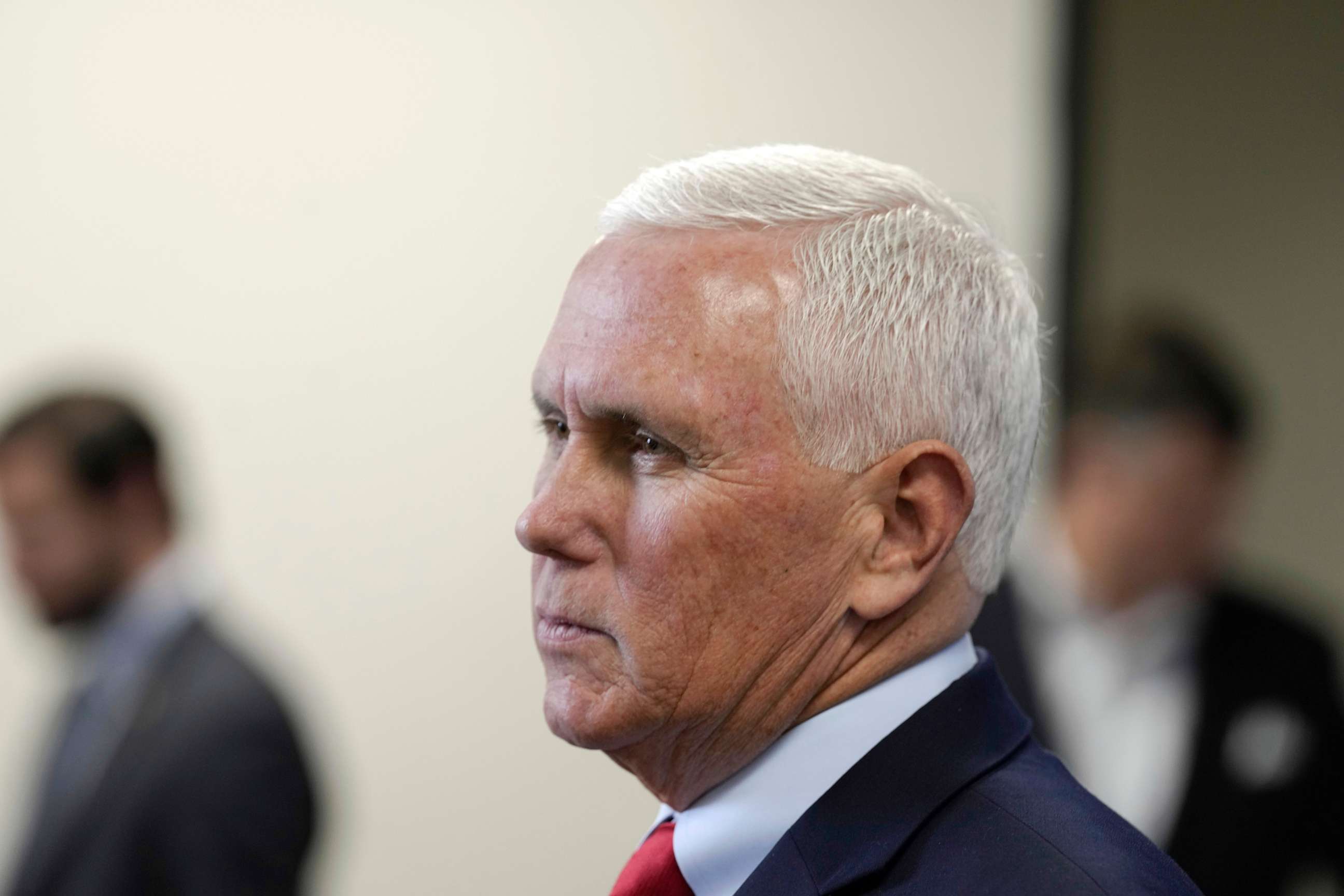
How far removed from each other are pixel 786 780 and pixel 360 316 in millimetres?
2531

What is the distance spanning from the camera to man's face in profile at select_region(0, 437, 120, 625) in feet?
9.53

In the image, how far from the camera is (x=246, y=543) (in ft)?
11.4

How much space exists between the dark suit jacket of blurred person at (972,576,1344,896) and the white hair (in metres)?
1.34

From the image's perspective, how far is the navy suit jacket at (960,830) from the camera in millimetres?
1005

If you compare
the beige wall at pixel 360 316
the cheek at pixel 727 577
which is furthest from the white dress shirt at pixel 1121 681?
the cheek at pixel 727 577

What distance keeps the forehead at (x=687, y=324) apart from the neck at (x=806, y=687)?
0.66 ft

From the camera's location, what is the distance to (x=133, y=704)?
264cm

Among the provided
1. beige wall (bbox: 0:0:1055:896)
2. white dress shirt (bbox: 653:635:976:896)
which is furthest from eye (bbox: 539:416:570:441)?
beige wall (bbox: 0:0:1055:896)

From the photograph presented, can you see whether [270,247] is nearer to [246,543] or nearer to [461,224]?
[461,224]

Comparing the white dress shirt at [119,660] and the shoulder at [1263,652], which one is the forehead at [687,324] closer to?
the white dress shirt at [119,660]

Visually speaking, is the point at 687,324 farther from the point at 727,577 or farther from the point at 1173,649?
the point at 1173,649

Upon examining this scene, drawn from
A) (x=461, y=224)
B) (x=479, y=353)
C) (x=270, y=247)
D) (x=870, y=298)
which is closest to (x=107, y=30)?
(x=270, y=247)

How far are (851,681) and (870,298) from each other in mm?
294

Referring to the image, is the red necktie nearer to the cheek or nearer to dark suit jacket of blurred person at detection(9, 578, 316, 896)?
the cheek
